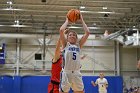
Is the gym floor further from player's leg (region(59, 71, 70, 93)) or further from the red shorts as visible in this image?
player's leg (region(59, 71, 70, 93))

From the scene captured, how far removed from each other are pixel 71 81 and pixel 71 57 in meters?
0.42

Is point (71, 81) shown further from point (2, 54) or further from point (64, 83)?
point (2, 54)

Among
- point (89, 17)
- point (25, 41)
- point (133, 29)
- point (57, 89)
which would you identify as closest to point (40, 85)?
point (25, 41)

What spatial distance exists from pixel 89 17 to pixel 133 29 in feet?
9.57

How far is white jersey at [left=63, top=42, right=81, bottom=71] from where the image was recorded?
539 centimetres

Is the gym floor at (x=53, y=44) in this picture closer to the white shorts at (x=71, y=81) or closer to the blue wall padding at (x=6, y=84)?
the blue wall padding at (x=6, y=84)

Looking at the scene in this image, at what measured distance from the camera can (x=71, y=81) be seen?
17.6ft

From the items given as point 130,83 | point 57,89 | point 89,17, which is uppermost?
point 89,17

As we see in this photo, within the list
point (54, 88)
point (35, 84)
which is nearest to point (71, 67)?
point (54, 88)

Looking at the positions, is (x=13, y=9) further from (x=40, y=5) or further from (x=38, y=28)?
(x=38, y=28)

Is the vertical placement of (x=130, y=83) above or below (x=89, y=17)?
below

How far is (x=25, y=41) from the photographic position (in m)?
22.2

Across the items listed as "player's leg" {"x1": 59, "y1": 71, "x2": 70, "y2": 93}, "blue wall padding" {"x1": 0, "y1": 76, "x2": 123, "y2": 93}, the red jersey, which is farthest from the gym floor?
"player's leg" {"x1": 59, "y1": 71, "x2": 70, "y2": 93}

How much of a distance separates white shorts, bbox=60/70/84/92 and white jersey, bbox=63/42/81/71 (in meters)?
0.09
